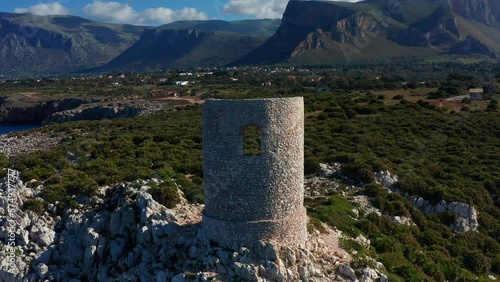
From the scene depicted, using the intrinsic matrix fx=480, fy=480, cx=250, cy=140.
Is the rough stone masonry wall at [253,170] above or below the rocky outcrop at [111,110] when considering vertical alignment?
above

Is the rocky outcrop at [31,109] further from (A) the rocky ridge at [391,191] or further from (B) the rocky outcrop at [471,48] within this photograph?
(B) the rocky outcrop at [471,48]

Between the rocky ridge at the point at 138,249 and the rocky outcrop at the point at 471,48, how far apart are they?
18972cm

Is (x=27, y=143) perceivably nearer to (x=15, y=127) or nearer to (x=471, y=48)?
(x=15, y=127)

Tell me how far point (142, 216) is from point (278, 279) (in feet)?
20.1

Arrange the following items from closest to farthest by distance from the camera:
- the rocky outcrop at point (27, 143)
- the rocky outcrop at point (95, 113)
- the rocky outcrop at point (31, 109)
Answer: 1. the rocky outcrop at point (27, 143)
2. the rocky outcrop at point (95, 113)
3. the rocky outcrop at point (31, 109)

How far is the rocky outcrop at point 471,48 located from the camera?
18700 cm

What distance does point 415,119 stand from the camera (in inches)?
1629

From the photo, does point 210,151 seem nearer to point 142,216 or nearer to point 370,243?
point 142,216

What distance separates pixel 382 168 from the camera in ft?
82.9

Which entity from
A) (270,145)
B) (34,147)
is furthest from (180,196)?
(34,147)

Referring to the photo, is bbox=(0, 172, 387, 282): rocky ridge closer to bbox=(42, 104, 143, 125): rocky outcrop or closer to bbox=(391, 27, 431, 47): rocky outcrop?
bbox=(42, 104, 143, 125): rocky outcrop

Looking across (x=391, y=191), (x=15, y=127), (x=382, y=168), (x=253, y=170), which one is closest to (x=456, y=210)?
(x=391, y=191)

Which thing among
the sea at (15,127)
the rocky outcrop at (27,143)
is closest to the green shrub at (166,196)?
the rocky outcrop at (27,143)

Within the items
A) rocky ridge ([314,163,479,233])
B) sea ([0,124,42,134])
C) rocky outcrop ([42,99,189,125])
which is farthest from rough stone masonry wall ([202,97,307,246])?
sea ([0,124,42,134])
